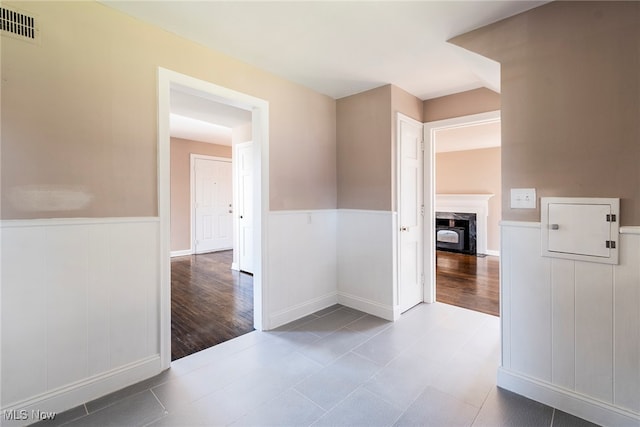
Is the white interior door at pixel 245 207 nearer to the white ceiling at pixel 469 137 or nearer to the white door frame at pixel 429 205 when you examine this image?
the white door frame at pixel 429 205

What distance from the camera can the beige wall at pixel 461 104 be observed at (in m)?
2.96

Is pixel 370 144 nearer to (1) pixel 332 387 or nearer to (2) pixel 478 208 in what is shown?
(1) pixel 332 387

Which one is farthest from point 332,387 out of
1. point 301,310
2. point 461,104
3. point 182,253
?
point 182,253

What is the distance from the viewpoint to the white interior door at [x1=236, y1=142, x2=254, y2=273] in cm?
471

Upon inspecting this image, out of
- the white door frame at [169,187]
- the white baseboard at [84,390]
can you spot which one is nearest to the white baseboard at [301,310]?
the white door frame at [169,187]

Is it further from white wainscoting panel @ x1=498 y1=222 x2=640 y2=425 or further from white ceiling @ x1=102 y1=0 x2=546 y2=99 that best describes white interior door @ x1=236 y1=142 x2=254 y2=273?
white wainscoting panel @ x1=498 y1=222 x2=640 y2=425

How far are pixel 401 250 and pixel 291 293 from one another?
4.08 ft

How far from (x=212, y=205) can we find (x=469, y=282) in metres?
5.38

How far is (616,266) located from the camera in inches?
60.9

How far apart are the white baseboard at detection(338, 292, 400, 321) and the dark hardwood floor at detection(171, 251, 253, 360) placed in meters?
1.06

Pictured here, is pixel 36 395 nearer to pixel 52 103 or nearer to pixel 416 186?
pixel 52 103

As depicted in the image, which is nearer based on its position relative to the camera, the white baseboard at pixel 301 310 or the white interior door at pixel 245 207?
the white baseboard at pixel 301 310

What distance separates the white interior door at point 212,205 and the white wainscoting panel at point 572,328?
5.96 metres

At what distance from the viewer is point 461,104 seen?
10.3ft
